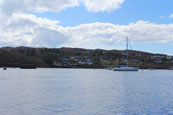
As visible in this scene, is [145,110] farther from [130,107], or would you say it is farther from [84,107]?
[84,107]

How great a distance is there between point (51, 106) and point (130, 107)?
10.1m

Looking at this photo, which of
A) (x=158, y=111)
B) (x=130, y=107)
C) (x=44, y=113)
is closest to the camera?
(x=44, y=113)

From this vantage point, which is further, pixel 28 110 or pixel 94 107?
pixel 94 107

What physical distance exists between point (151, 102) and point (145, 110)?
19.5 ft

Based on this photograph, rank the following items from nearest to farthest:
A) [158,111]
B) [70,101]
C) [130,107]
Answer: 1. [158,111]
2. [130,107]
3. [70,101]

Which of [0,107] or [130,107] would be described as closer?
[0,107]

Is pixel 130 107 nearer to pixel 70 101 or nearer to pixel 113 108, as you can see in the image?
pixel 113 108

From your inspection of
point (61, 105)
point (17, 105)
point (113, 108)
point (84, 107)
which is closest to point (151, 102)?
point (113, 108)

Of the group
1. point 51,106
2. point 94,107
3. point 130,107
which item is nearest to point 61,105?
point 51,106

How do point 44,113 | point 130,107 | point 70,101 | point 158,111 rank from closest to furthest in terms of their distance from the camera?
1. point 44,113
2. point 158,111
3. point 130,107
4. point 70,101

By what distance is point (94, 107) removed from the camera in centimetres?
3092

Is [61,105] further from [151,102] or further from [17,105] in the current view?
[151,102]

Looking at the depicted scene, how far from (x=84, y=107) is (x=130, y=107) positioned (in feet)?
19.5

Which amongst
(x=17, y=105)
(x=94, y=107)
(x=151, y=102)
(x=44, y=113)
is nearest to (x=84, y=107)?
(x=94, y=107)
